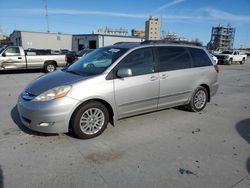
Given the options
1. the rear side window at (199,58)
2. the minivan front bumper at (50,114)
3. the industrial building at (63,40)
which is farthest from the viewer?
the industrial building at (63,40)

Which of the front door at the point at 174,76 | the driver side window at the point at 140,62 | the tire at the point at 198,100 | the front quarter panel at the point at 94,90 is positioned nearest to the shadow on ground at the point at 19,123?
the front quarter panel at the point at 94,90

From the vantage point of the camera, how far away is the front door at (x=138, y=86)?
4109 millimetres

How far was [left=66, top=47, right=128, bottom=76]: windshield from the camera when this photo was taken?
4169mm

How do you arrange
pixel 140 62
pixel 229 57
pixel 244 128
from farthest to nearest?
pixel 229 57 < pixel 244 128 < pixel 140 62

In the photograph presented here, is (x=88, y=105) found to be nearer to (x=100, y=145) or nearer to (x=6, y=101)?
(x=100, y=145)

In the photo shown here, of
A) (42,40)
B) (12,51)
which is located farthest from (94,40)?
(12,51)

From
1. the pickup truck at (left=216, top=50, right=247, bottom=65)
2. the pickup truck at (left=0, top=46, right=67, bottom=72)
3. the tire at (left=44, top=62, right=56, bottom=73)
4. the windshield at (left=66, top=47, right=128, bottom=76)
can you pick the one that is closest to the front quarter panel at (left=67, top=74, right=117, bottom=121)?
the windshield at (left=66, top=47, right=128, bottom=76)

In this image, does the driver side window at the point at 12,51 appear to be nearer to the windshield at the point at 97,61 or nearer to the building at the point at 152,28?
the windshield at the point at 97,61

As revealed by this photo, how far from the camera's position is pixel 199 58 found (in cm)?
557

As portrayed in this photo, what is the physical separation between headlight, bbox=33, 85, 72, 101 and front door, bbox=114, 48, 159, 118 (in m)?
0.92

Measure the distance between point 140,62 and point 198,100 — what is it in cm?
222

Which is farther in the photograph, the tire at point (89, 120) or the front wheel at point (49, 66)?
the front wheel at point (49, 66)

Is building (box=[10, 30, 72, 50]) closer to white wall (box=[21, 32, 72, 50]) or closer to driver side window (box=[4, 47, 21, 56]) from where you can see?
white wall (box=[21, 32, 72, 50])

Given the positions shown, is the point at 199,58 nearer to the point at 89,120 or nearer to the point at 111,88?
the point at 111,88
